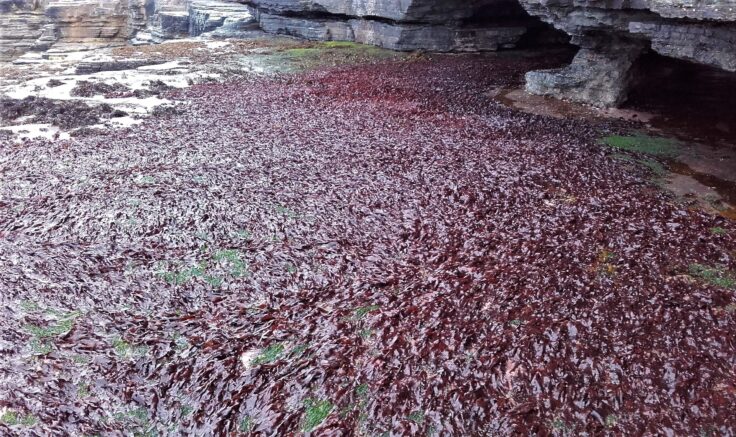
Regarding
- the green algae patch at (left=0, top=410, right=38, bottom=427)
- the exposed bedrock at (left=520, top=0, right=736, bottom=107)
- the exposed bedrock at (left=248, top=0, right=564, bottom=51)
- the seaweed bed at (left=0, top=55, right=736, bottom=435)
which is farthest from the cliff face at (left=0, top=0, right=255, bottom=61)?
the green algae patch at (left=0, top=410, right=38, bottom=427)

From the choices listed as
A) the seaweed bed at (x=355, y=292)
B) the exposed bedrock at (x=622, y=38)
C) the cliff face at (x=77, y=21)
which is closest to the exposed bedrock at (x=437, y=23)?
the exposed bedrock at (x=622, y=38)

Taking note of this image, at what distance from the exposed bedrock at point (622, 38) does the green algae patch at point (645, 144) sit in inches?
63.2

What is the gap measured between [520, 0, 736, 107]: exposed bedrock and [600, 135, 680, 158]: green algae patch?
161 cm

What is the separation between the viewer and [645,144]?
1076 centimetres

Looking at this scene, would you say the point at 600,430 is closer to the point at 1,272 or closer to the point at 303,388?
the point at 303,388

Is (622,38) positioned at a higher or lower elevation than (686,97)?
higher

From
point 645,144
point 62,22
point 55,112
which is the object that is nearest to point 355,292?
point 645,144

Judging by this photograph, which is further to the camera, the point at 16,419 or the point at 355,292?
the point at 355,292

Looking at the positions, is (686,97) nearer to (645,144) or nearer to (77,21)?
(645,144)

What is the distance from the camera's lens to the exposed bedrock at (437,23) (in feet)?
68.0

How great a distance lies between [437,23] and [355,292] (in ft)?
57.5

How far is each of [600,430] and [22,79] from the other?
17845 millimetres

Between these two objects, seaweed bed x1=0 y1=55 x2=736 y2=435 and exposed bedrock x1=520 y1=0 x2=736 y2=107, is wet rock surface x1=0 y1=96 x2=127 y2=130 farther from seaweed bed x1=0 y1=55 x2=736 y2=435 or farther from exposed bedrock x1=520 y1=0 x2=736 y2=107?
exposed bedrock x1=520 y1=0 x2=736 y2=107

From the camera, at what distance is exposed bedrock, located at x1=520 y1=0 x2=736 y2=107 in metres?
9.30
